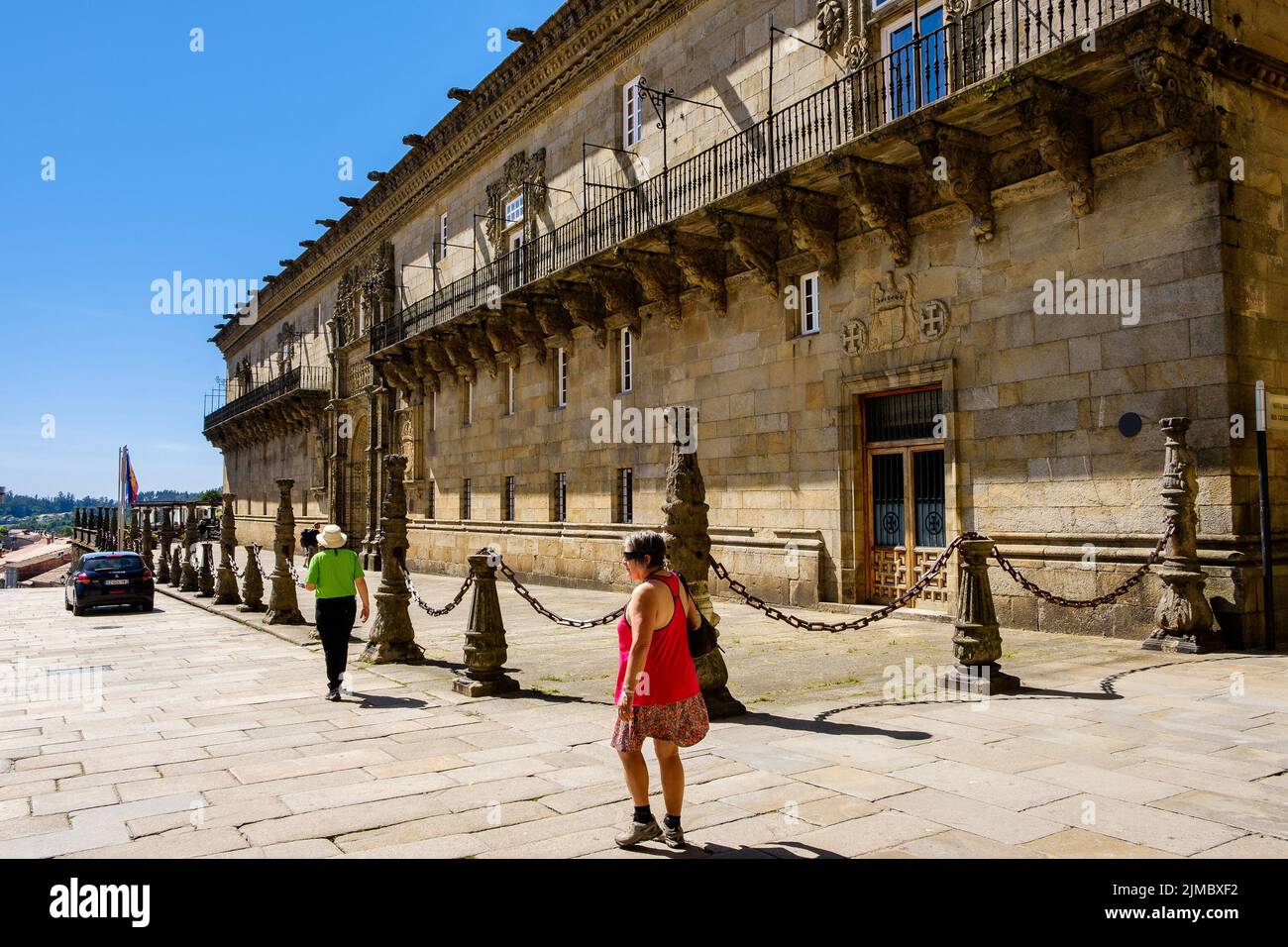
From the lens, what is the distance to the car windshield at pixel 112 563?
1920 cm

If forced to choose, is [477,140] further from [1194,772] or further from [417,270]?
[1194,772]

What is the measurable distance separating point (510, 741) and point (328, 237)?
110 feet

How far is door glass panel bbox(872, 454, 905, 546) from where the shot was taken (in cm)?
1290

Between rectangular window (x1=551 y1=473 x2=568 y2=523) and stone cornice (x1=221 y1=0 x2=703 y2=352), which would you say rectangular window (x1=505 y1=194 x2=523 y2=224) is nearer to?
stone cornice (x1=221 y1=0 x2=703 y2=352)

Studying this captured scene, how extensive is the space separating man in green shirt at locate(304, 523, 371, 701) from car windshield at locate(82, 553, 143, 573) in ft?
43.7

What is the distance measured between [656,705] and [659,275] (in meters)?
13.3

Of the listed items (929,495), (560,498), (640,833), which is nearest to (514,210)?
(560,498)

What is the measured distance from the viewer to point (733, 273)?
1544 cm

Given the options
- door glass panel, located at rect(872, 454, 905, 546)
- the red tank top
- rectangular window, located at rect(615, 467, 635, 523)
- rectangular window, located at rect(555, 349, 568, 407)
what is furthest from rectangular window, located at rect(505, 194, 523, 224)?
the red tank top

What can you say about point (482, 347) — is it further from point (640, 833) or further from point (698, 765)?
point (640, 833)

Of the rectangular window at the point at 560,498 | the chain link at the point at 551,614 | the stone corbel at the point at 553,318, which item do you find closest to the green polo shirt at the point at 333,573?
the chain link at the point at 551,614

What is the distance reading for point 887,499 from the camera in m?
13.1

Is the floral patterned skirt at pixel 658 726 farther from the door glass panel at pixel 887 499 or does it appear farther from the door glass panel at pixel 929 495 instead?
the door glass panel at pixel 887 499
